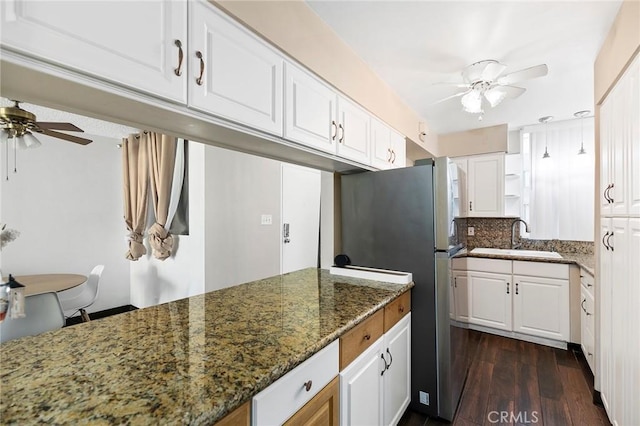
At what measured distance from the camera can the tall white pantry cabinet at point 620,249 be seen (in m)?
1.33

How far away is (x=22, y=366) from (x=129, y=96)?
82 cm

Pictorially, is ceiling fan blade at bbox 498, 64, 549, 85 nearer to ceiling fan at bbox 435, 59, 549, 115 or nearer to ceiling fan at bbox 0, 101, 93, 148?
ceiling fan at bbox 435, 59, 549, 115

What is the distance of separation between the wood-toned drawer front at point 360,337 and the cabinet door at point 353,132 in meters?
0.92

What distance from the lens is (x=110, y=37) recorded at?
2.48ft

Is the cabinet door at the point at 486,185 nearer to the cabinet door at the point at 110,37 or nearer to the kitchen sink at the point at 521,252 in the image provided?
the kitchen sink at the point at 521,252

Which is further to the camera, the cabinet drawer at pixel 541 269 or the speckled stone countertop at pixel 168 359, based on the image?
the cabinet drawer at pixel 541 269

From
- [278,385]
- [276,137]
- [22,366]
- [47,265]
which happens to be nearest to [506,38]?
[276,137]

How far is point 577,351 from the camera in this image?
279cm

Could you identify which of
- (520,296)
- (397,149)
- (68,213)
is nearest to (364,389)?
(397,149)

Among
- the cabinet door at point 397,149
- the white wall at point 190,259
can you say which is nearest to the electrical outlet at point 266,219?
the white wall at point 190,259

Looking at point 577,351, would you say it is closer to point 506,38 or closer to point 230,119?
point 506,38

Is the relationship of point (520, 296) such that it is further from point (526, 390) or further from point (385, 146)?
point (385, 146)

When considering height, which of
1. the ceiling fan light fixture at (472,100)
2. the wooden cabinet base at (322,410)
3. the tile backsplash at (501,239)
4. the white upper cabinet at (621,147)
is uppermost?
the ceiling fan light fixture at (472,100)

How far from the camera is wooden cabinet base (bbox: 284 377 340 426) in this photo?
939 millimetres
